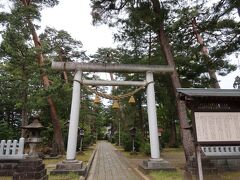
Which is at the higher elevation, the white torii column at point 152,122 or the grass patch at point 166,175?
the white torii column at point 152,122

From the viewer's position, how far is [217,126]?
256 inches

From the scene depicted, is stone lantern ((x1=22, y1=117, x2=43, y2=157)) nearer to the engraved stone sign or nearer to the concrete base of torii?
the concrete base of torii

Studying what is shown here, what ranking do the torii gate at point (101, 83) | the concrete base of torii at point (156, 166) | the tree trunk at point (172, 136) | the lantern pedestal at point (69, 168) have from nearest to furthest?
1. the lantern pedestal at point (69, 168)
2. the concrete base of torii at point (156, 166)
3. the torii gate at point (101, 83)
4. the tree trunk at point (172, 136)

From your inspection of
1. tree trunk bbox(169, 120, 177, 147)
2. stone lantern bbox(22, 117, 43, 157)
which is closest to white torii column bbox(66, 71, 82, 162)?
stone lantern bbox(22, 117, 43, 157)

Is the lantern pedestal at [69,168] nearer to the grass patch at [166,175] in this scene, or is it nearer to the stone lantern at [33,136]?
the stone lantern at [33,136]

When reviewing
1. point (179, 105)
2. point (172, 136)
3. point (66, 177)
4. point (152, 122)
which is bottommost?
point (66, 177)

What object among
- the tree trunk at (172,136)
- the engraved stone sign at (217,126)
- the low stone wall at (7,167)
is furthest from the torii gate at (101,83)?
the tree trunk at (172,136)

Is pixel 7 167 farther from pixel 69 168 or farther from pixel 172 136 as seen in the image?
pixel 172 136

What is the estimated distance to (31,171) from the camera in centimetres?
791

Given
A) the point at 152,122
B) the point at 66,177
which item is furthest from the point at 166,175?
the point at 66,177

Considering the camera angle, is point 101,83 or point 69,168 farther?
point 101,83

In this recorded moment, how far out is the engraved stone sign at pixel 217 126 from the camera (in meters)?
6.41

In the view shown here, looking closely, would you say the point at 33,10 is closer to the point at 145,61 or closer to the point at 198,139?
the point at 145,61

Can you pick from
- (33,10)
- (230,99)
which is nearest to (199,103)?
(230,99)
